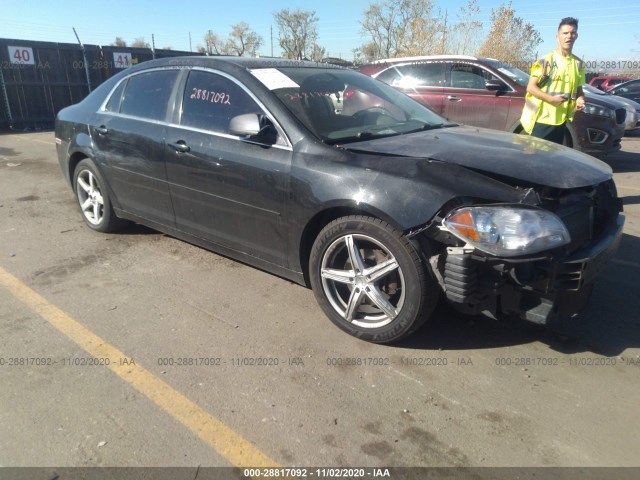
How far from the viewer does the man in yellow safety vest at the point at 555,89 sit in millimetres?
4742

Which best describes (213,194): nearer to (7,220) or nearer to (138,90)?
(138,90)

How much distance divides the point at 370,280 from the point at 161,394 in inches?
51.8

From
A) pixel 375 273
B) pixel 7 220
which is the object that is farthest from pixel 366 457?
pixel 7 220

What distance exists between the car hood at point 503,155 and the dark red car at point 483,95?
13.9 feet

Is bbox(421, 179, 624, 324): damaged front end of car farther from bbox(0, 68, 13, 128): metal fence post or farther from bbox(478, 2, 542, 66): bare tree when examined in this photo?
bbox(478, 2, 542, 66): bare tree

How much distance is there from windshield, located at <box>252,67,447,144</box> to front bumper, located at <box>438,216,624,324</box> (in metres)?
1.21

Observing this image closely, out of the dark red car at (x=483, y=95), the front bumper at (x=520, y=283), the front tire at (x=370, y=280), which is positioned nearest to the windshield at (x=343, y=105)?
the front tire at (x=370, y=280)

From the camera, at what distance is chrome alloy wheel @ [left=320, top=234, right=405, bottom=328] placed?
287cm

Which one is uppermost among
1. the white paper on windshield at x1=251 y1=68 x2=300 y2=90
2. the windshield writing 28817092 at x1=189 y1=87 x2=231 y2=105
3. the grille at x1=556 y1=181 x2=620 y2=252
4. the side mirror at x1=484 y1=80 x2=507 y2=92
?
the white paper on windshield at x1=251 y1=68 x2=300 y2=90

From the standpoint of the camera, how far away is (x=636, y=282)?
12.6 ft

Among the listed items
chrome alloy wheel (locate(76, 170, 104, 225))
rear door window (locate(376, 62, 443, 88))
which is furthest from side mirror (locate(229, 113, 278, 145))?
rear door window (locate(376, 62, 443, 88))

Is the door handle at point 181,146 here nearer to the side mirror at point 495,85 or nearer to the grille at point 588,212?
the grille at point 588,212

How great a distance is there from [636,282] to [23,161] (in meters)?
9.89

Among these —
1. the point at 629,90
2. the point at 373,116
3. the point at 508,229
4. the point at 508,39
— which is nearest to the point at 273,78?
the point at 373,116
